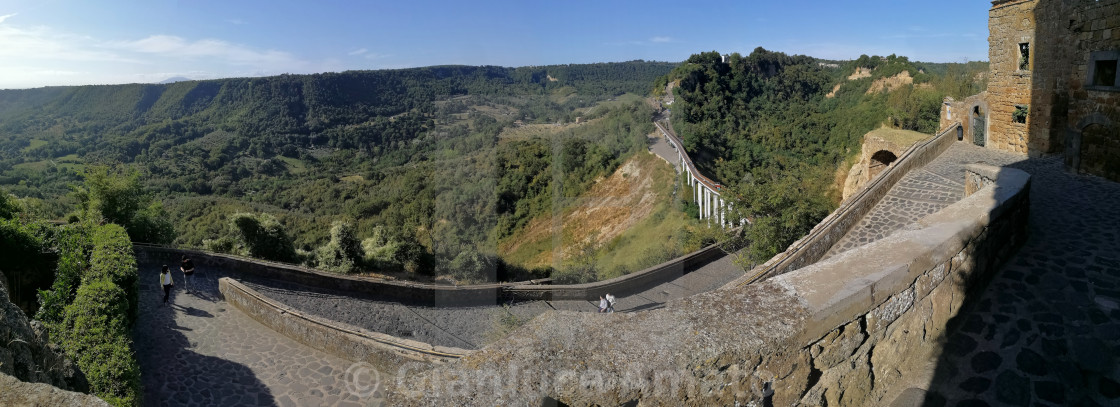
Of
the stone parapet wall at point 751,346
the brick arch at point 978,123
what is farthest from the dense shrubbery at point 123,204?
the brick arch at point 978,123

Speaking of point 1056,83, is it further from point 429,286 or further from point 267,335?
point 267,335

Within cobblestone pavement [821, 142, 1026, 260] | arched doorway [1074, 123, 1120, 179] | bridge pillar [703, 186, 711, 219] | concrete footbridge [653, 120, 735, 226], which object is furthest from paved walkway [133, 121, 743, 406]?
arched doorway [1074, 123, 1120, 179]

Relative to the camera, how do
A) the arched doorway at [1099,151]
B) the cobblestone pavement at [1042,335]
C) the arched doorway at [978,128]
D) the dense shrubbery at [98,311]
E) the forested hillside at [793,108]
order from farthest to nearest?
the forested hillside at [793,108] → the arched doorway at [978,128] → the arched doorway at [1099,151] → the dense shrubbery at [98,311] → the cobblestone pavement at [1042,335]

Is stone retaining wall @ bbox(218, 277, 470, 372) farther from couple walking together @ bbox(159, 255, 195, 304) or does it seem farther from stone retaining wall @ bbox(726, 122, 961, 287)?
stone retaining wall @ bbox(726, 122, 961, 287)

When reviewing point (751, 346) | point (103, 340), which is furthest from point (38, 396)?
point (103, 340)

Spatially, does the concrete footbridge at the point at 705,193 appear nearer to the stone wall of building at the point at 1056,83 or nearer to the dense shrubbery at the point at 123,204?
the stone wall of building at the point at 1056,83

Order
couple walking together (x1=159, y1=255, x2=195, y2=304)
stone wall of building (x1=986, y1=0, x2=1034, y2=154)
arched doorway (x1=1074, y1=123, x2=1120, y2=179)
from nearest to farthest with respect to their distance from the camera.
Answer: arched doorway (x1=1074, y1=123, x2=1120, y2=179), couple walking together (x1=159, y1=255, x2=195, y2=304), stone wall of building (x1=986, y1=0, x2=1034, y2=154)

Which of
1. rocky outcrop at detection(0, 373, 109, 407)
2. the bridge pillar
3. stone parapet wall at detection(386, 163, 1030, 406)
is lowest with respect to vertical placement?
the bridge pillar
